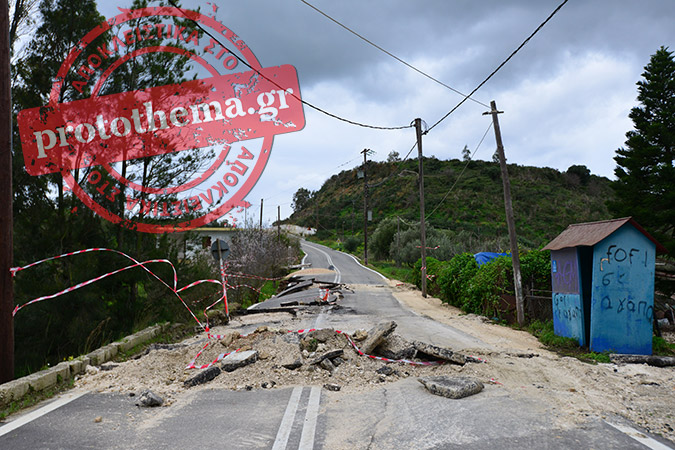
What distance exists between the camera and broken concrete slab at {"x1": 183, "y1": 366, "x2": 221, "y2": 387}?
6352mm

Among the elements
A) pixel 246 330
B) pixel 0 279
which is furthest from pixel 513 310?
pixel 0 279

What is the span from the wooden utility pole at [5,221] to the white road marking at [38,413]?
1118mm

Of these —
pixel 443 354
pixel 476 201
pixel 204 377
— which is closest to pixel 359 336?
pixel 443 354

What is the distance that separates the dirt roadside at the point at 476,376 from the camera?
527cm

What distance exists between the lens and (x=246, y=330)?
11352 millimetres

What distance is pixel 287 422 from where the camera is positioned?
4.76 meters

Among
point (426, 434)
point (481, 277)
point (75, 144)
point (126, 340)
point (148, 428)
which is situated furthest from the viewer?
point (481, 277)

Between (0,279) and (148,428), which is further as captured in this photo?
(0,279)

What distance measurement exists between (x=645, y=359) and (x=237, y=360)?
6.97 meters

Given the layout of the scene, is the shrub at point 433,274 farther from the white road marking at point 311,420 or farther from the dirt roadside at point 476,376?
the white road marking at point 311,420

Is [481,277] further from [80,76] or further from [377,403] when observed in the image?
[80,76]

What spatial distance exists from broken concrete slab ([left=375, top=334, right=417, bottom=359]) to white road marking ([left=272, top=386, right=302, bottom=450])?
2.03 metres

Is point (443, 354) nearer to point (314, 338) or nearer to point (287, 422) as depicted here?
point (314, 338)

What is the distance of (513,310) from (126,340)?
34.9 feet
